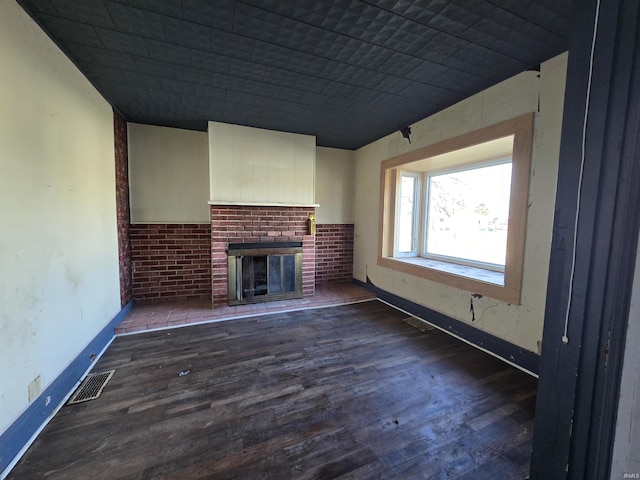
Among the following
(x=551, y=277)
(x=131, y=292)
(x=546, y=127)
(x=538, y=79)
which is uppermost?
(x=538, y=79)

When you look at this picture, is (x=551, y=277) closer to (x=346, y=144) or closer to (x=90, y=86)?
(x=90, y=86)

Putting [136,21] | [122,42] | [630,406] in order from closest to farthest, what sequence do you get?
[630,406] < [136,21] < [122,42]

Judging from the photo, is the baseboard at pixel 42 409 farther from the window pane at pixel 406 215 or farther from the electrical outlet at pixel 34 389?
the window pane at pixel 406 215

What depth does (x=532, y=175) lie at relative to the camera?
2.15 metres

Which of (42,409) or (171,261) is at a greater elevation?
(171,261)

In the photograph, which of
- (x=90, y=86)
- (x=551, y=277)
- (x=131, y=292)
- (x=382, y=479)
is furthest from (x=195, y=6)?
(x=131, y=292)

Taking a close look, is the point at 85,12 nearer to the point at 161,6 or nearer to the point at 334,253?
the point at 161,6

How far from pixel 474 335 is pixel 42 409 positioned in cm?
345

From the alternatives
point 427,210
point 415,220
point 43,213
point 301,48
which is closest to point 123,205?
point 43,213

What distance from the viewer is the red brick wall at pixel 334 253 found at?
461 centimetres

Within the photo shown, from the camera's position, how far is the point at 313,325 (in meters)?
3.08

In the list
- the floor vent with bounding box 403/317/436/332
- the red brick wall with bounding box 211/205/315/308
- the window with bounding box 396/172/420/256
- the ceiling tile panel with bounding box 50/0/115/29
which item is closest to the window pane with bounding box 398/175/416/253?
the window with bounding box 396/172/420/256

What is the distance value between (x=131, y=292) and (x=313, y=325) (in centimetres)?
251

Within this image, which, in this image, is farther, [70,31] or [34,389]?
[70,31]
